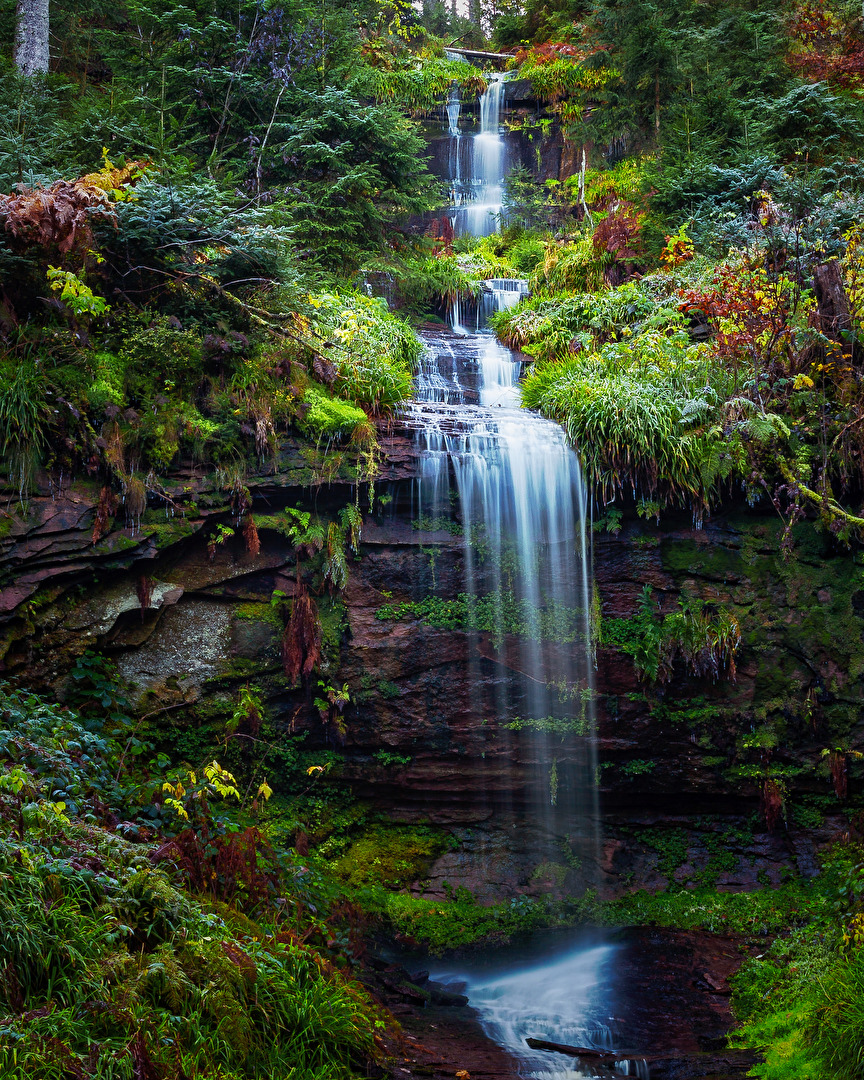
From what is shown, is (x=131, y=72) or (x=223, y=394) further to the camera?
(x=131, y=72)

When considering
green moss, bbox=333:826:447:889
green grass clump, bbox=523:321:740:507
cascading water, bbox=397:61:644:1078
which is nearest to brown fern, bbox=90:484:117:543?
cascading water, bbox=397:61:644:1078

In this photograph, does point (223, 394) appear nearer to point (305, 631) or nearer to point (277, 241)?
point (277, 241)

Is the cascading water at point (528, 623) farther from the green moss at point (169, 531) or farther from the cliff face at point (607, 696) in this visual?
the green moss at point (169, 531)

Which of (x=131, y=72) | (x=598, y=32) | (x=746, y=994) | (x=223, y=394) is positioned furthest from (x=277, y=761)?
(x=598, y=32)

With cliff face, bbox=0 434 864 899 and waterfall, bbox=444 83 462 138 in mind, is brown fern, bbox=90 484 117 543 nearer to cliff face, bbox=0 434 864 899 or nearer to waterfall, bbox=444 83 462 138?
cliff face, bbox=0 434 864 899

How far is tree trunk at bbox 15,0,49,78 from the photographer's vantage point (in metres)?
9.37

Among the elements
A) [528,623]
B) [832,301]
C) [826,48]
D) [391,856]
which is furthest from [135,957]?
[826,48]

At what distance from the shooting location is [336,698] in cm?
718

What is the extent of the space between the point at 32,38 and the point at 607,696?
1056 centimetres

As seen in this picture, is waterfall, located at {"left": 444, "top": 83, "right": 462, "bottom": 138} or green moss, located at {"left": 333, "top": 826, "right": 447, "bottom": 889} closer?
green moss, located at {"left": 333, "top": 826, "right": 447, "bottom": 889}

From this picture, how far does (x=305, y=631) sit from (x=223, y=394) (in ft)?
7.84

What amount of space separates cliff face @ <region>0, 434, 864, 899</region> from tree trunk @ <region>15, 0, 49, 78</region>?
6605mm

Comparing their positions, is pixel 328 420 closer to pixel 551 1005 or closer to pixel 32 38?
pixel 551 1005

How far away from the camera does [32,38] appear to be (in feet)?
31.1
